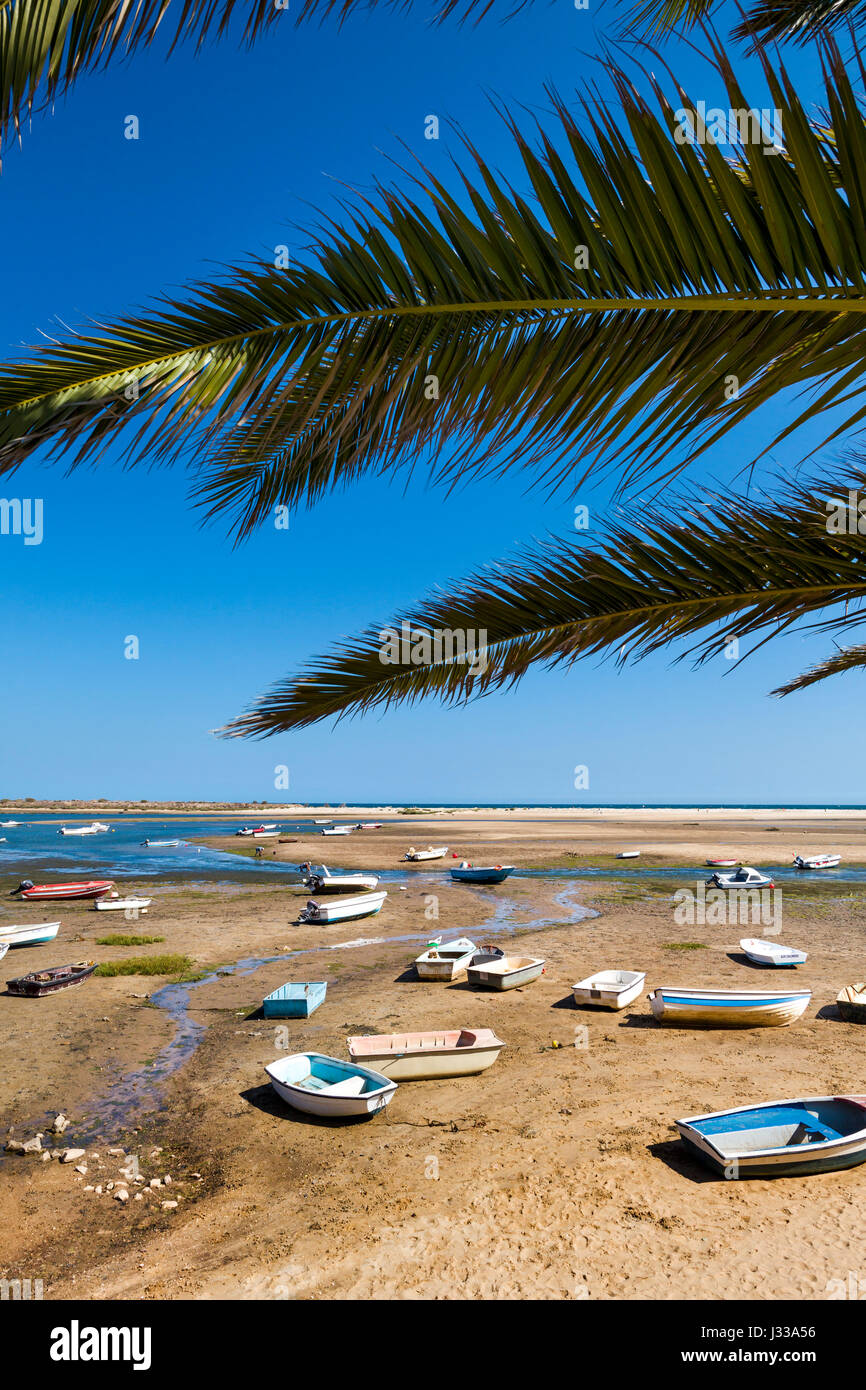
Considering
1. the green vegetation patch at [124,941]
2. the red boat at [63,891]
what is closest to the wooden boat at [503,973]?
the green vegetation patch at [124,941]

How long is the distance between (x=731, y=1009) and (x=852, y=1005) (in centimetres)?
228

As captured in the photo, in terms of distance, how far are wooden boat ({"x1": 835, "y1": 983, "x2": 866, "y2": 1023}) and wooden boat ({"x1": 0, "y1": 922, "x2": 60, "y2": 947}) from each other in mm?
19925

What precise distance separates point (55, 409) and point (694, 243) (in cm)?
183

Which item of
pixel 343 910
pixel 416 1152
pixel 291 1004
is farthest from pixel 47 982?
pixel 416 1152

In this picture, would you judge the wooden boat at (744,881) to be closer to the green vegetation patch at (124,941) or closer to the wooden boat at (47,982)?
the green vegetation patch at (124,941)

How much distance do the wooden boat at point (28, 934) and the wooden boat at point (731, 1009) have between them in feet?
56.0

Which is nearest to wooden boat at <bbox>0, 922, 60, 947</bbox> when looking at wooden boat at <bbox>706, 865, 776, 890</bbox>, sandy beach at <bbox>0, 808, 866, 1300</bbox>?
sandy beach at <bbox>0, 808, 866, 1300</bbox>

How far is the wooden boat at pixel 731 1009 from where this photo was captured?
12.6 m

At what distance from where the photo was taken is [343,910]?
24266mm

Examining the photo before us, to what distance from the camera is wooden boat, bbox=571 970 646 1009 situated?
1365 centimetres

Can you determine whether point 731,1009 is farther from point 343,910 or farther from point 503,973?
point 343,910

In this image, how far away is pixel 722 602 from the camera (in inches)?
142

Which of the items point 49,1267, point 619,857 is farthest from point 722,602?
point 619,857

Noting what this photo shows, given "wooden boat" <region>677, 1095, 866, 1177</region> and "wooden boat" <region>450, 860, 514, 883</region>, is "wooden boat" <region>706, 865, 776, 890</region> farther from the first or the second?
"wooden boat" <region>677, 1095, 866, 1177</region>
